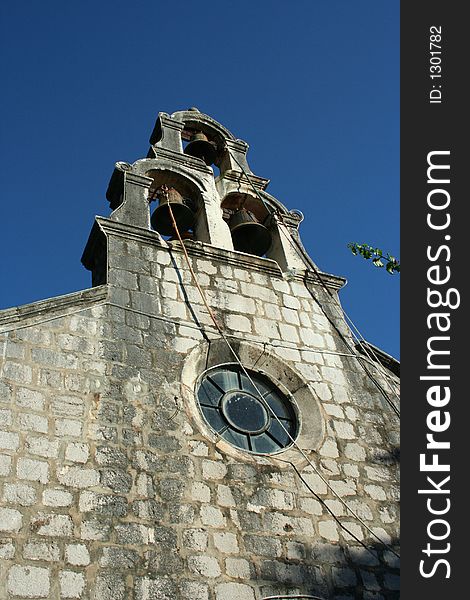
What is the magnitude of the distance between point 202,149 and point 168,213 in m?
1.81

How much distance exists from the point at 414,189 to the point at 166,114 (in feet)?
15.4

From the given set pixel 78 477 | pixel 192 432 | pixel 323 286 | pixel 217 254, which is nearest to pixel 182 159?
pixel 217 254

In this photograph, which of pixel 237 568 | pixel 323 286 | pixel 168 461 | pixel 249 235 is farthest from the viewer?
pixel 249 235

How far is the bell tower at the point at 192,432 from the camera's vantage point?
4.47m

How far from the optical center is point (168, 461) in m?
5.08

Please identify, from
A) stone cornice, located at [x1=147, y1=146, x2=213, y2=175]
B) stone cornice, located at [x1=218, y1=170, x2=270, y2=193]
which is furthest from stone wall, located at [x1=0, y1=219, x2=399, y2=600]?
stone cornice, located at [x1=218, y1=170, x2=270, y2=193]

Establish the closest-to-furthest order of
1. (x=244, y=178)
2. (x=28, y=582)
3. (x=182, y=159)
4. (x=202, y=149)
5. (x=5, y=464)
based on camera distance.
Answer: (x=28, y=582), (x=5, y=464), (x=182, y=159), (x=244, y=178), (x=202, y=149)

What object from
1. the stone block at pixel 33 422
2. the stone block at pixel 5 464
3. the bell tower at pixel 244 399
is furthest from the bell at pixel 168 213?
the stone block at pixel 5 464

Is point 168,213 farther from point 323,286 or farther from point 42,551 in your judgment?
point 42,551

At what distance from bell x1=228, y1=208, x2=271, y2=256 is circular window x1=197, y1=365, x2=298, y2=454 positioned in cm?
232

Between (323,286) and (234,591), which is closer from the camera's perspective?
(234,591)

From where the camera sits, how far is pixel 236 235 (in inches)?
332

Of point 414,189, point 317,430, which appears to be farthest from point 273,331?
point 414,189

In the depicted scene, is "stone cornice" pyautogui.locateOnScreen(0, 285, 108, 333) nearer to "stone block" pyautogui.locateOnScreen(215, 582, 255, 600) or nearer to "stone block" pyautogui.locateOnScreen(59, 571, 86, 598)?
"stone block" pyautogui.locateOnScreen(59, 571, 86, 598)
